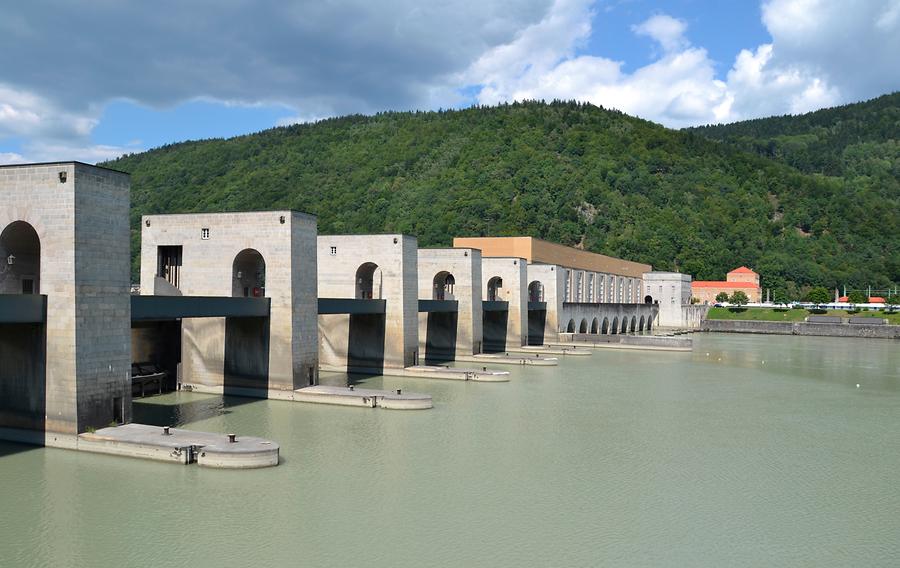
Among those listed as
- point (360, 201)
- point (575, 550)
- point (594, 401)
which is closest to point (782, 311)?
point (360, 201)

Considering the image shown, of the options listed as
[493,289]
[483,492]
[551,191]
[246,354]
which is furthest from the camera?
[551,191]

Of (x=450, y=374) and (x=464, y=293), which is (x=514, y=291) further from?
(x=450, y=374)

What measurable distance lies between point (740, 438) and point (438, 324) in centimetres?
2578

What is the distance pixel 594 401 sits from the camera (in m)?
32.0

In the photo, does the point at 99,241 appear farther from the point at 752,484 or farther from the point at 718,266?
the point at 718,266

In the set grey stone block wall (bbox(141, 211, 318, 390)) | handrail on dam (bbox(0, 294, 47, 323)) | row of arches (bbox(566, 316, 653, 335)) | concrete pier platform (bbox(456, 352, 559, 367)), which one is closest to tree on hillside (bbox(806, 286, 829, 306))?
row of arches (bbox(566, 316, 653, 335))

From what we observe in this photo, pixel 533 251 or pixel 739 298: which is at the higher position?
pixel 533 251

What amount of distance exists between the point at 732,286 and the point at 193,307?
111m

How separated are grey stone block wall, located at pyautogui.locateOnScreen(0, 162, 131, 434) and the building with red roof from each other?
364 ft

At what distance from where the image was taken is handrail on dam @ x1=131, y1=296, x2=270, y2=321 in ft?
77.8

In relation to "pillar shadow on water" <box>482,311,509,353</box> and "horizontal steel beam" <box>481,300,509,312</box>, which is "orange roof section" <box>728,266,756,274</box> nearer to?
"pillar shadow on water" <box>482,311,509,353</box>

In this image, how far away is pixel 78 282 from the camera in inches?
792

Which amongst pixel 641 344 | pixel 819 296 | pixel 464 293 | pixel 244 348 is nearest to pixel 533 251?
pixel 641 344

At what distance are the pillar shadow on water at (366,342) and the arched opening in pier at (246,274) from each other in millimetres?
6881
